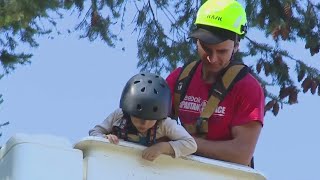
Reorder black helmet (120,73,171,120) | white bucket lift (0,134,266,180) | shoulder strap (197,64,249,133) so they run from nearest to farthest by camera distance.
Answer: white bucket lift (0,134,266,180)
black helmet (120,73,171,120)
shoulder strap (197,64,249,133)

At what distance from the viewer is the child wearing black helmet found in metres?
3.61

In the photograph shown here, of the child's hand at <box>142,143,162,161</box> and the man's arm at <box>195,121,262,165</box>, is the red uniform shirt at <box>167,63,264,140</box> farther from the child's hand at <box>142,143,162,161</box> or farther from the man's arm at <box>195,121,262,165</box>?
the child's hand at <box>142,143,162,161</box>

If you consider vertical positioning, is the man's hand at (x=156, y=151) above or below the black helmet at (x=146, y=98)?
below

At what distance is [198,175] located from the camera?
322cm

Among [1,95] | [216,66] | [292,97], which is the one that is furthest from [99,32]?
[216,66]

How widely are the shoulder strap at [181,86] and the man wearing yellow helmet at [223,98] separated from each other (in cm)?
1

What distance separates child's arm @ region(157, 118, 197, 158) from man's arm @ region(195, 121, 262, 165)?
0.28 m

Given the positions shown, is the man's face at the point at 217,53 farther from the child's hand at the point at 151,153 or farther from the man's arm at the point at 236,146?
the child's hand at the point at 151,153

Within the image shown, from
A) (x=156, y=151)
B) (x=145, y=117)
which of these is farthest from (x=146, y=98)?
(x=156, y=151)

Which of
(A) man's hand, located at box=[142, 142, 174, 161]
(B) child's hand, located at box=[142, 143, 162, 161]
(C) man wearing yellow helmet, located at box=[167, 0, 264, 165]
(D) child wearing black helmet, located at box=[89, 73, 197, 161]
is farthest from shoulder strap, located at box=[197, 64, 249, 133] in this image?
(B) child's hand, located at box=[142, 143, 162, 161]

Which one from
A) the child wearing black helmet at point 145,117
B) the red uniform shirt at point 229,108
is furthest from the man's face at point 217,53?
the child wearing black helmet at point 145,117

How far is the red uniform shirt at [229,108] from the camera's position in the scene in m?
4.11

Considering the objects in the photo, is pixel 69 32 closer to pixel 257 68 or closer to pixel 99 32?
pixel 99 32

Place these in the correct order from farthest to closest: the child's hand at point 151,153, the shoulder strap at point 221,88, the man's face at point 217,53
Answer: the man's face at point 217,53, the shoulder strap at point 221,88, the child's hand at point 151,153
